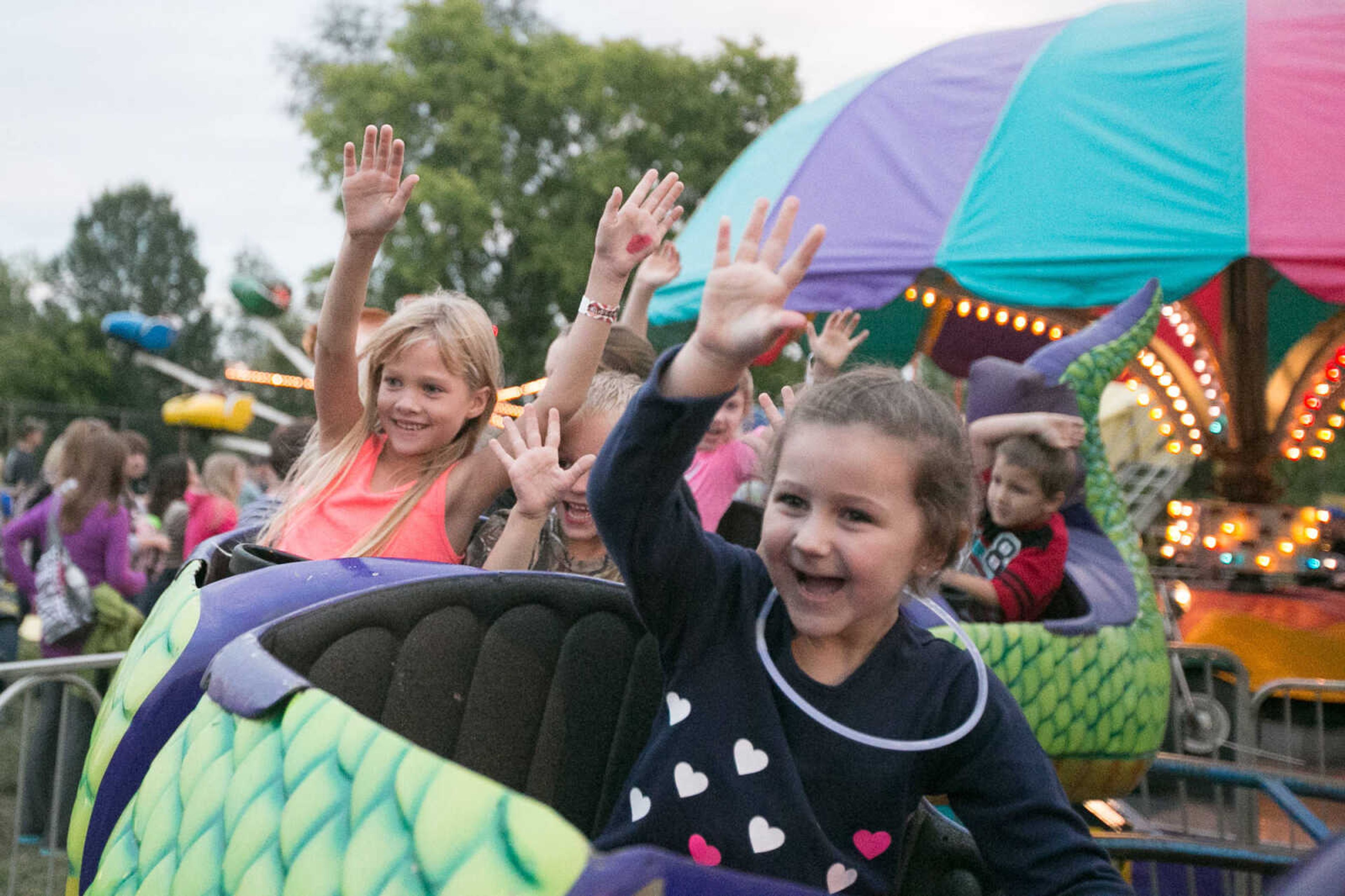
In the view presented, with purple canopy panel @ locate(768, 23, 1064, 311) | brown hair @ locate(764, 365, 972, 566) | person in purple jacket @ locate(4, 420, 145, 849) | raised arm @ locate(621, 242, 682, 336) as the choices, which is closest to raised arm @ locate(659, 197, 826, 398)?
brown hair @ locate(764, 365, 972, 566)

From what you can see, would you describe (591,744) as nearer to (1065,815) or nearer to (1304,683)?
(1065,815)

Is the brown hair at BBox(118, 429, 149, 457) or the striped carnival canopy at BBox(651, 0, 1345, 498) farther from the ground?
the striped carnival canopy at BBox(651, 0, 1345, 498)

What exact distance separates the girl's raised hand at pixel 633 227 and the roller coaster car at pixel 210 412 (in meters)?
18.2

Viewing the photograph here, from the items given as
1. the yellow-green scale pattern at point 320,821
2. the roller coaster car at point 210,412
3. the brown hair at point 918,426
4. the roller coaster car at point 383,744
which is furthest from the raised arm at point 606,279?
the roller coaster car at point 210,412

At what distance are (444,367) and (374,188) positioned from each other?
349mm

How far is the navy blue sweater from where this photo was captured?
3.99 ft

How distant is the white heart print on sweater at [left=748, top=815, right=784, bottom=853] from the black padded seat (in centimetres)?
23

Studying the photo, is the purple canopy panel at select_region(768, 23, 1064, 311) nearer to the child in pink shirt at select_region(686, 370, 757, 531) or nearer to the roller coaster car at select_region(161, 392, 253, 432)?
the child in pink shirt at select_region(686, 370, 757, 531)

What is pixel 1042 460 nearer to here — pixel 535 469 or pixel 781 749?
pixel 535 469

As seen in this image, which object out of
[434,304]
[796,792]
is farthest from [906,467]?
[434,304]

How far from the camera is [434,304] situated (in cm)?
225

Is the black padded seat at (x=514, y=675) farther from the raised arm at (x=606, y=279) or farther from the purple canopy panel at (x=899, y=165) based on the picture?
the purple canopy panel at (x=899, y=165)

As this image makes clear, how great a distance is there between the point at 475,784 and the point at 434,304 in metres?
1.64

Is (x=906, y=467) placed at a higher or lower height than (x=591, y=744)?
higher
